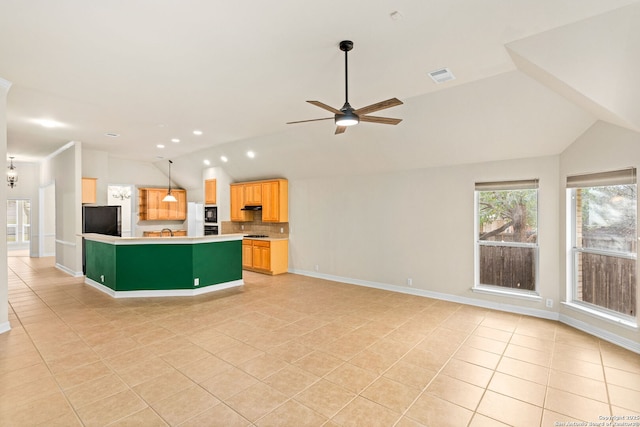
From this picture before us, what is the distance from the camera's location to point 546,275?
460cm

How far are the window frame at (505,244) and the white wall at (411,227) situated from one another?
2.7 inches

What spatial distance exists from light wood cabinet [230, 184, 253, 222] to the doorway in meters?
7.61

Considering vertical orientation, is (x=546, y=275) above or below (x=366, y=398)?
above

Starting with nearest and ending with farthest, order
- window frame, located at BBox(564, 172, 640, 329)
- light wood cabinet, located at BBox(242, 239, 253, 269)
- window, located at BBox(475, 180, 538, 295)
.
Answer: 1. window frame, located at BBox(564, 172, 640, 329)
2. window, located at BBox(475, 180, 538, 295)
3. light wood cabinet, located at BBox(242, 239, 253, 269)

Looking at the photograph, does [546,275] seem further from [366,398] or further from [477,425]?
[366,398]

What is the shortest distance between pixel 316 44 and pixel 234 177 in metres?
6.51

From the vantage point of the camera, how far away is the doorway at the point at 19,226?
36.2 ft

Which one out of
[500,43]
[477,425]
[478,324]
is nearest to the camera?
[477,425]

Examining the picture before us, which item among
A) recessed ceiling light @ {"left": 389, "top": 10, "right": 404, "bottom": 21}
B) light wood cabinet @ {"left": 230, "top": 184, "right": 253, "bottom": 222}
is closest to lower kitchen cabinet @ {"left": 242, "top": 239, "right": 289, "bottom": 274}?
light wood cabinet @ {"left": 230, "top": 184, "right": 253, "bottom": 222}

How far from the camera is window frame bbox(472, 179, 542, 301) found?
185 inches

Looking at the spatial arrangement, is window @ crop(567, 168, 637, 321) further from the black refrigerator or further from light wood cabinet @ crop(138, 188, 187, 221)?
light wood cabinet @ crop(138, 188, 187, 221)

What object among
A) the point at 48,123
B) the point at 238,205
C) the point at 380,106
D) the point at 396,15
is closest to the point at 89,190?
the point at 48,123

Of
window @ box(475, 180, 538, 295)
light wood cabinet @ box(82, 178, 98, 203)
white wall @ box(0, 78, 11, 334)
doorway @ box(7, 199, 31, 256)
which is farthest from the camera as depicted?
doorway @ box(7, 199, 31, 256)

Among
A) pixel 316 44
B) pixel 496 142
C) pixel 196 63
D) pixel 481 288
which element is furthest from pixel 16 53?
pixel 481 288
